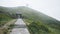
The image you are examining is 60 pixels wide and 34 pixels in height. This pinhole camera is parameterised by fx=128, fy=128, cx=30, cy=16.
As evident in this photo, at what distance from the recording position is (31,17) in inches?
82.0

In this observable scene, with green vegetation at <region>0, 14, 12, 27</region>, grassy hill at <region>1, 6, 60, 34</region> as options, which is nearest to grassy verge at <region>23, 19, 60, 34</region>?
grassy hill at <region>1, 6, 60, 34</region>

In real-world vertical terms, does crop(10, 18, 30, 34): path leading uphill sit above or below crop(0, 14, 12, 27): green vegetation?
below

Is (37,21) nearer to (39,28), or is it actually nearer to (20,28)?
(39,28)

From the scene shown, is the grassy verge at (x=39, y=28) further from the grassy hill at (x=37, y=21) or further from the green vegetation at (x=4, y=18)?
the green vegetation at (x=4, y=18)

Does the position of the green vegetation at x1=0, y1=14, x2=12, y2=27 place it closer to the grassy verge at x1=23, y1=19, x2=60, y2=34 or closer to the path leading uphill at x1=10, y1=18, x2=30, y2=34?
the path leading uphill at x1=10, y1=18, x2=30, y2=34

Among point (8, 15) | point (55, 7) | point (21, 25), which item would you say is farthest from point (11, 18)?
point (55, 7)

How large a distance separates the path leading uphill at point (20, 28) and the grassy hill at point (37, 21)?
6cm

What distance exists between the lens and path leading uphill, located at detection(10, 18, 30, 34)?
1995 mm

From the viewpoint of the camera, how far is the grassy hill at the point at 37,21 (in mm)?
2047

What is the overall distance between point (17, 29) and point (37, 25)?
12.9 inches

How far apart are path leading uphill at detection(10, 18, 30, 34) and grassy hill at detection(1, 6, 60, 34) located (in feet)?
0.20

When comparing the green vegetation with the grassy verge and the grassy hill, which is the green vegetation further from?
the grassy verge

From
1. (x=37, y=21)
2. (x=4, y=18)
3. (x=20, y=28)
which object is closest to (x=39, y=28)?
(x=37, y=21)

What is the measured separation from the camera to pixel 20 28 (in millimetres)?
2002
